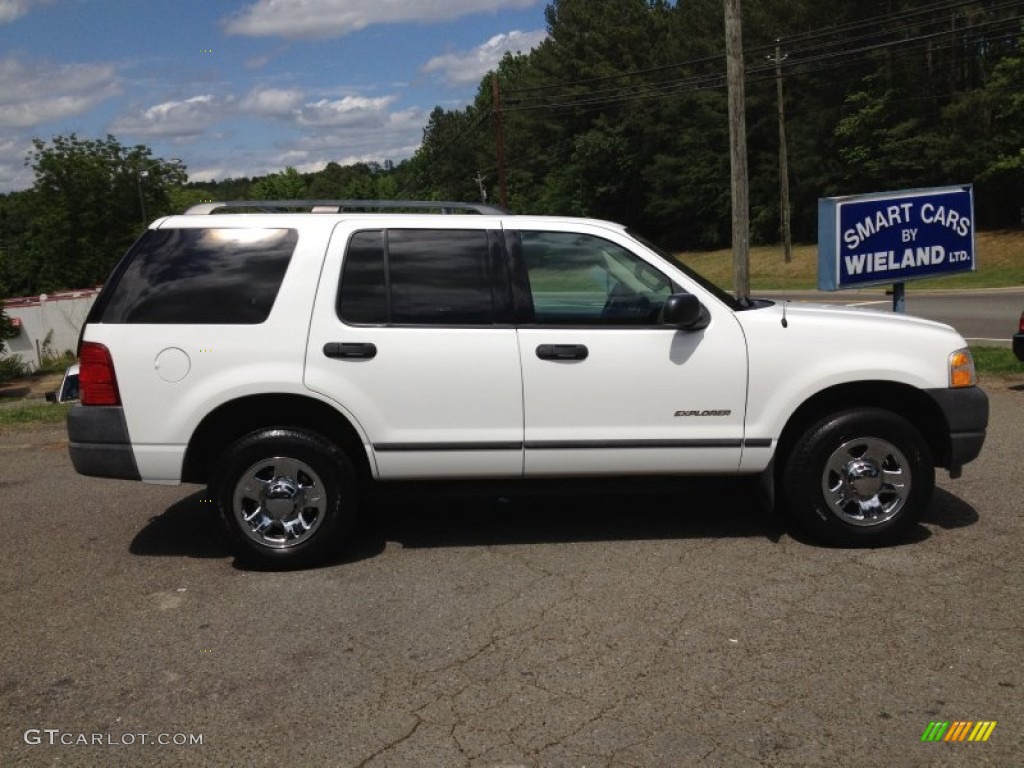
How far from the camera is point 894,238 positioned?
8758 millimetres

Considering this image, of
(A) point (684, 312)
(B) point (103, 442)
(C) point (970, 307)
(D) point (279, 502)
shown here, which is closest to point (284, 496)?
(D) point (279, 502)

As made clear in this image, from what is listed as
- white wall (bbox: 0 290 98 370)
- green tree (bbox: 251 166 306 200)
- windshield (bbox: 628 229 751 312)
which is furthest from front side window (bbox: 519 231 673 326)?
green tree (bbox: 251 166 306 200)

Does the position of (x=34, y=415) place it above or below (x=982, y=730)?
above

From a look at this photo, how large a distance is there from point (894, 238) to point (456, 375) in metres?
5.47

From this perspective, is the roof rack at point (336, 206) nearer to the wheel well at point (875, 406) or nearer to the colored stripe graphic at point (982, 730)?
the wheel well at point (875, 406)

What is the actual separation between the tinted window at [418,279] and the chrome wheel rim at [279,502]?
0.86 m

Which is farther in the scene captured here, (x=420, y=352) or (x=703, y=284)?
(x=703, y=284)

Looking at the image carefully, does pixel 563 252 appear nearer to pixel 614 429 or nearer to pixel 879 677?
pixel 614 429

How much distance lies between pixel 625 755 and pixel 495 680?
73 cm

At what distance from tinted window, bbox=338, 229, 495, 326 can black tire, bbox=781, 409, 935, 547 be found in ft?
6.07

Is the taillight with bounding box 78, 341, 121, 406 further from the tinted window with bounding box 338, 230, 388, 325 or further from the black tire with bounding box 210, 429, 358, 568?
the tinted window with bounding box 338, 230, 388, 325

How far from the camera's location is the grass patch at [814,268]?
31.8 m

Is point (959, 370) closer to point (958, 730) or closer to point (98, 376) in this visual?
point (958, 730)

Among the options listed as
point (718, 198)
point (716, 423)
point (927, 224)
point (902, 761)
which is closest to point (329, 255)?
point (716, 423)
